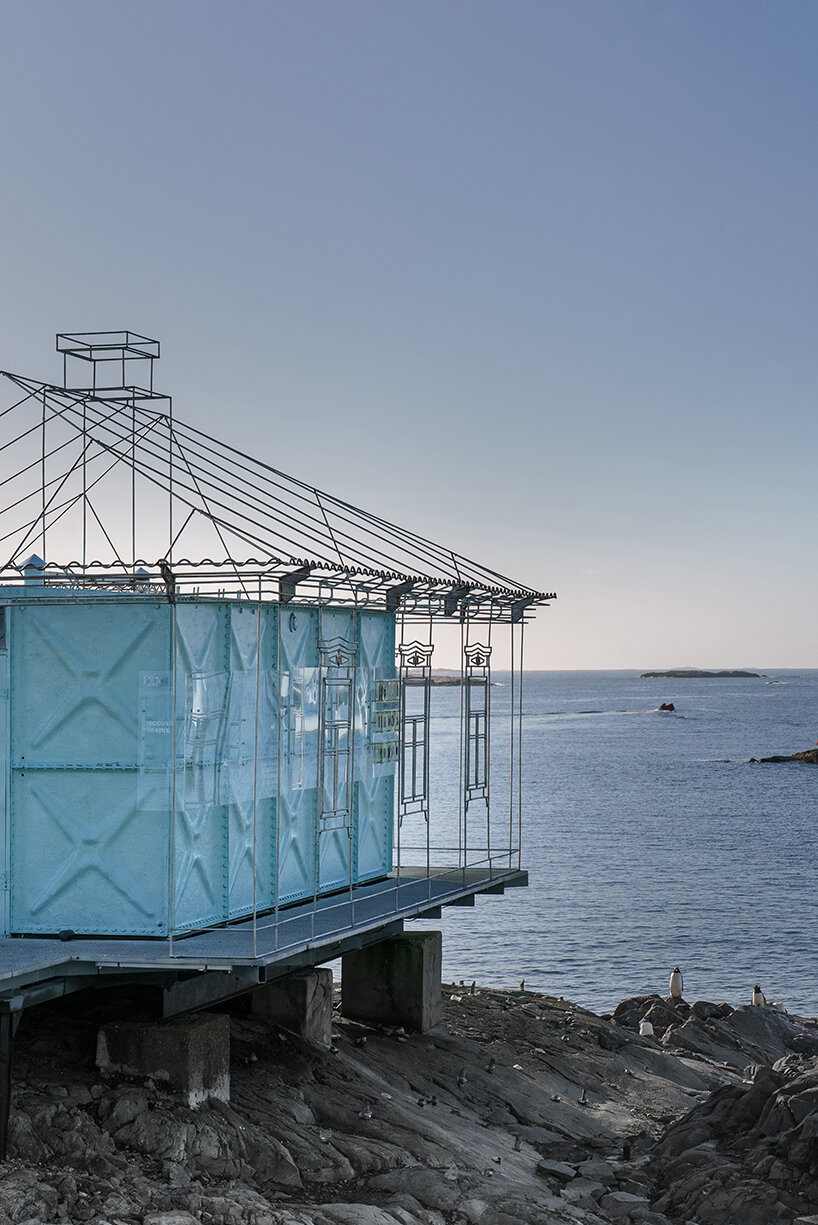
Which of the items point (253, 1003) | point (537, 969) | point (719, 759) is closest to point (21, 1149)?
point (253, 1003)

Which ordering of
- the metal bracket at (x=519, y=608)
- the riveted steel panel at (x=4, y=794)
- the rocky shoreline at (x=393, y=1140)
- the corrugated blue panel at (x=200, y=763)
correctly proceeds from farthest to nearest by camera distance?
the metal bracket at (x=519, y=608) < the riveted steel panel at (x=4, y=794) < the corrugated blue panel at (x=200, y=763) < the rocky shoreline at (x=393, y=1140)

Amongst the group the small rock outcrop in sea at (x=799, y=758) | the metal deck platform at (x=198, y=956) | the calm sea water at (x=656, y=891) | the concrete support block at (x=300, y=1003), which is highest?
the metal deck platform at (x=198, y=956)

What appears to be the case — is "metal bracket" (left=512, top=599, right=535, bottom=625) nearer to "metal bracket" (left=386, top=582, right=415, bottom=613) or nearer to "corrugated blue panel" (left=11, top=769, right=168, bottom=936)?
"metal bracket" (left=386, top=582, right=415, bottom=613)

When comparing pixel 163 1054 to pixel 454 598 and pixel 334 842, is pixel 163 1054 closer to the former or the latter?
pixel 334 842

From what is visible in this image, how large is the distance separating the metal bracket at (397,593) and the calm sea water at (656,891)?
18.0 m

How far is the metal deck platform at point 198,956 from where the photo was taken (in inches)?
547

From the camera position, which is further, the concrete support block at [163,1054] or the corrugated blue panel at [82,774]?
the corrugated blue panel at [82,774]

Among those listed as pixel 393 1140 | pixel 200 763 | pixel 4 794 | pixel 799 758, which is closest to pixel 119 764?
pixel 200 763

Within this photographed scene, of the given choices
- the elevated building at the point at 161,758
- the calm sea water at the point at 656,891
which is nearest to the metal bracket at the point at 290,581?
the elevated building at the point at 161,758

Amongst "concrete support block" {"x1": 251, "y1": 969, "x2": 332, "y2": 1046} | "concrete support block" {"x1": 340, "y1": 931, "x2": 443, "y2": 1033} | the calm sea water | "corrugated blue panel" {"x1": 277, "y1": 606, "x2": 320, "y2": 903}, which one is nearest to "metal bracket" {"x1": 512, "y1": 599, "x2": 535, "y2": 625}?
"corrugated blue panel" {"x1": 277, "y1": 606, "x2": 320, "y2": 903}

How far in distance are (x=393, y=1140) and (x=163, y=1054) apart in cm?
291

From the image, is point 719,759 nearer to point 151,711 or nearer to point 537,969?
point 537,969

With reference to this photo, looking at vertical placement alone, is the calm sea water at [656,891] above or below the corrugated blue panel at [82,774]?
below

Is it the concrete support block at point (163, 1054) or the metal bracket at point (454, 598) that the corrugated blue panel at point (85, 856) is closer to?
the concrete support block at point (163, 1054)
